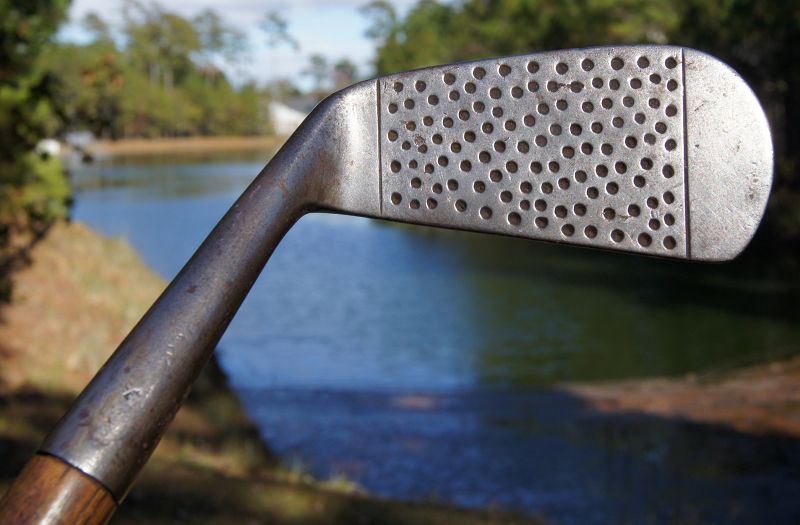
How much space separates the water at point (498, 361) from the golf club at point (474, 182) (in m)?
4.77

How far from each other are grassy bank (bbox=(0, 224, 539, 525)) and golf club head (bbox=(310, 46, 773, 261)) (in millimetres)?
3188

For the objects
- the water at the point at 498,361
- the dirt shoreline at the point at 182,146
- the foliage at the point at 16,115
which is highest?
the foliage at the point at 16,115

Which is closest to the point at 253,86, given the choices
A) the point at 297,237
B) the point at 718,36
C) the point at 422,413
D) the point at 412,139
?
the point at 297,237

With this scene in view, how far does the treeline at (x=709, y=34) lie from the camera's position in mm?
16234

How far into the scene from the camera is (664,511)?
19.9ft

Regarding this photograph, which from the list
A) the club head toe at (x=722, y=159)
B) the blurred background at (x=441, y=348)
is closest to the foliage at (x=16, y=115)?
the blurred background at (x=441, y=348)

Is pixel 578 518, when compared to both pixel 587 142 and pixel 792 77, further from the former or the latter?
pixel 792 77

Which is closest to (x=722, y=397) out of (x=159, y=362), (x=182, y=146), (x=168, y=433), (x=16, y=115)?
(x=168, y=433)

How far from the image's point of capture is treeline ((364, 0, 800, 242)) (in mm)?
16234

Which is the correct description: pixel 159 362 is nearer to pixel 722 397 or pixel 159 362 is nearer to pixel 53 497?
pixel 53 497

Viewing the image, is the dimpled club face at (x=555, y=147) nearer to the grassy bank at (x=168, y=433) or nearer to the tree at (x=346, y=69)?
the grassy bank at (x=168, y=433)

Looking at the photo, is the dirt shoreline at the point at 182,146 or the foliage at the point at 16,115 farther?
the dirt shoreline at the point at 182,146

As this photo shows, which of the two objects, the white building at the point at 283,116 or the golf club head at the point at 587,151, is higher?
the golf club head at the point at 587,151

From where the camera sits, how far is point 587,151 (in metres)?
1.28
